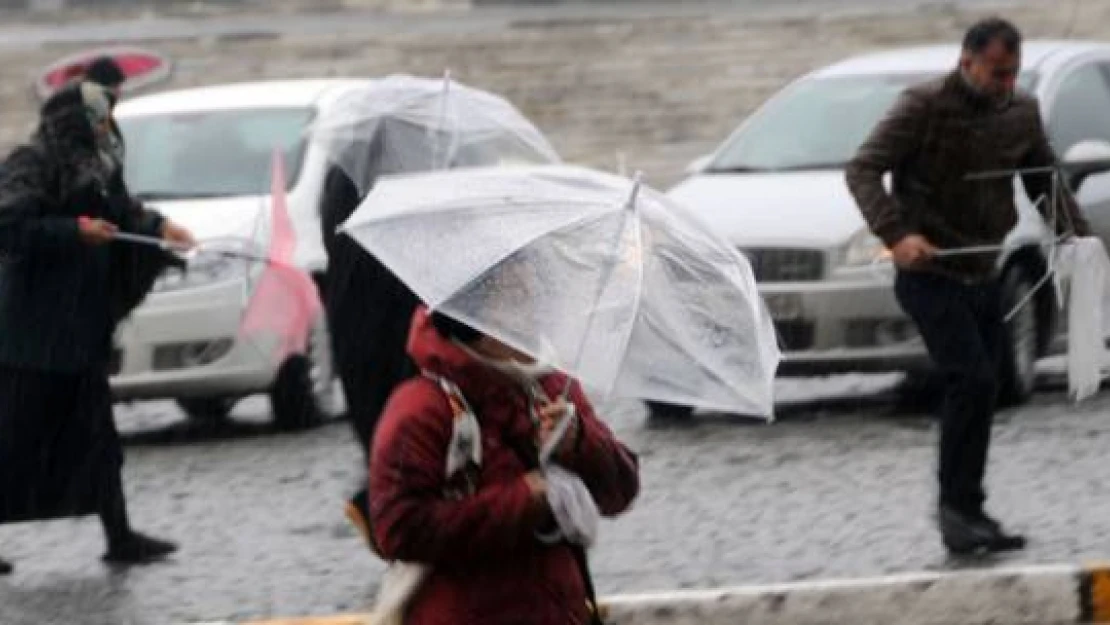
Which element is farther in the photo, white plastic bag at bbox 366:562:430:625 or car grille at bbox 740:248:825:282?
car grille at bbox 740:248:825:282

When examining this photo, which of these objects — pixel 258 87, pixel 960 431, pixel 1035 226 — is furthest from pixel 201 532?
pixel 258 87

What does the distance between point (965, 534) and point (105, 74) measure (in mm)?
3518

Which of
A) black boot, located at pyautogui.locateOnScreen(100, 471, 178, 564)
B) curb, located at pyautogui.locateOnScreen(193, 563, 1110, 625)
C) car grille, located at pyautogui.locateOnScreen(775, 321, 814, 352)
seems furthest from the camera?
car grille, located at pyautogui.locateOnScreen(775, 321, 814, 352)

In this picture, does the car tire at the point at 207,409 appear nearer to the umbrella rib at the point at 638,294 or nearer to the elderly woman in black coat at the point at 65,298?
the elderly woman in black coat at the point at 65,298

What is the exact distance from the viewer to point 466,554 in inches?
235

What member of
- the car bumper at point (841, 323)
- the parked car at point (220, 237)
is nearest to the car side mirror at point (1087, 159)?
the car bumper at point (841, 323)

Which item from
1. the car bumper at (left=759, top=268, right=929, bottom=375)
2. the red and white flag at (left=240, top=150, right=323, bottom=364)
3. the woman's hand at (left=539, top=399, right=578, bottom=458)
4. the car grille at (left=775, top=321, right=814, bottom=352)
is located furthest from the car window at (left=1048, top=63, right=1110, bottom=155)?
the woman's hand at (left=539, top=399, right=578, bottom=458)

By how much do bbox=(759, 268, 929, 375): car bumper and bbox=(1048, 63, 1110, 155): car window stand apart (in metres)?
1.37

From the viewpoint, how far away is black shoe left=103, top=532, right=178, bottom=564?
36.5 feet

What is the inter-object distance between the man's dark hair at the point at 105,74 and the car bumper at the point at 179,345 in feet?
7.99

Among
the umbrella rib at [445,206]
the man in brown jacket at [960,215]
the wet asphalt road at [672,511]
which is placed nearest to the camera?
the umbrella rib at [445,206]

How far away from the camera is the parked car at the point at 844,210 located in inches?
550

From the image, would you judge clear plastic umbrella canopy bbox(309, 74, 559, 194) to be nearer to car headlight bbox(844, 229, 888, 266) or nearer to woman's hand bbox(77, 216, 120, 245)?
woman's hand bbox(77, 216, 120, 245)

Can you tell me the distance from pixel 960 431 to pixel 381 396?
1737 millimetres
